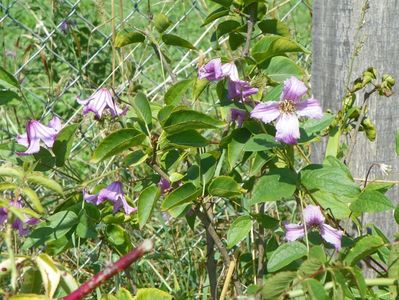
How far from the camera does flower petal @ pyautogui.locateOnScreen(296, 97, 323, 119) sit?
1.69 m

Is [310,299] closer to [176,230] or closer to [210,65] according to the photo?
[210,65]

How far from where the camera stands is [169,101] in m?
1.82

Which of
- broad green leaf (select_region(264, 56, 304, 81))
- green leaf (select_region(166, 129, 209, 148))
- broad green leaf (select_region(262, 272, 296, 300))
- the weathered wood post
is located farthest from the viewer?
the weathered wood post

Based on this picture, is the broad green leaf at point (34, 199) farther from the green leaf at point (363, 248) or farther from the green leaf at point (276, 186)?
the green leaf at point (363, 248)

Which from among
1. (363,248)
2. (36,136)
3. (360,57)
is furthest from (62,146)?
(360,57)

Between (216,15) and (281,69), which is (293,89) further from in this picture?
(216,15)

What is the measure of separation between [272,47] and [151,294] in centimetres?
54

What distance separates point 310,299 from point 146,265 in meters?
1.26

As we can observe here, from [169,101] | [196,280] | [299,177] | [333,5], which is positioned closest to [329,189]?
[299,177]

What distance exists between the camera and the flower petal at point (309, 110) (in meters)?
1.69

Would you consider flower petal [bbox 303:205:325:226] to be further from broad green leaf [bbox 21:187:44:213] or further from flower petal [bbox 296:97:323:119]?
broad green leaf [bbox 21:187:44:213]

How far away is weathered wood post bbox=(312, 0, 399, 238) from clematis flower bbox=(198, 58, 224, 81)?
61cm

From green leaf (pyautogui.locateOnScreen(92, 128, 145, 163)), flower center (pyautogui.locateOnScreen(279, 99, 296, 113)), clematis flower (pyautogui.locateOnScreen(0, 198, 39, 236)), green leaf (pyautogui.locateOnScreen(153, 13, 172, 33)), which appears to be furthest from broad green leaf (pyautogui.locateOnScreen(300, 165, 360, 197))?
clematis flower (pyautogui.locateOnScreen(0, 198, 39, 236))

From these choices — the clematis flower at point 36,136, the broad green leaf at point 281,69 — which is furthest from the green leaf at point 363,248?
the clematis flower at point 36,136
